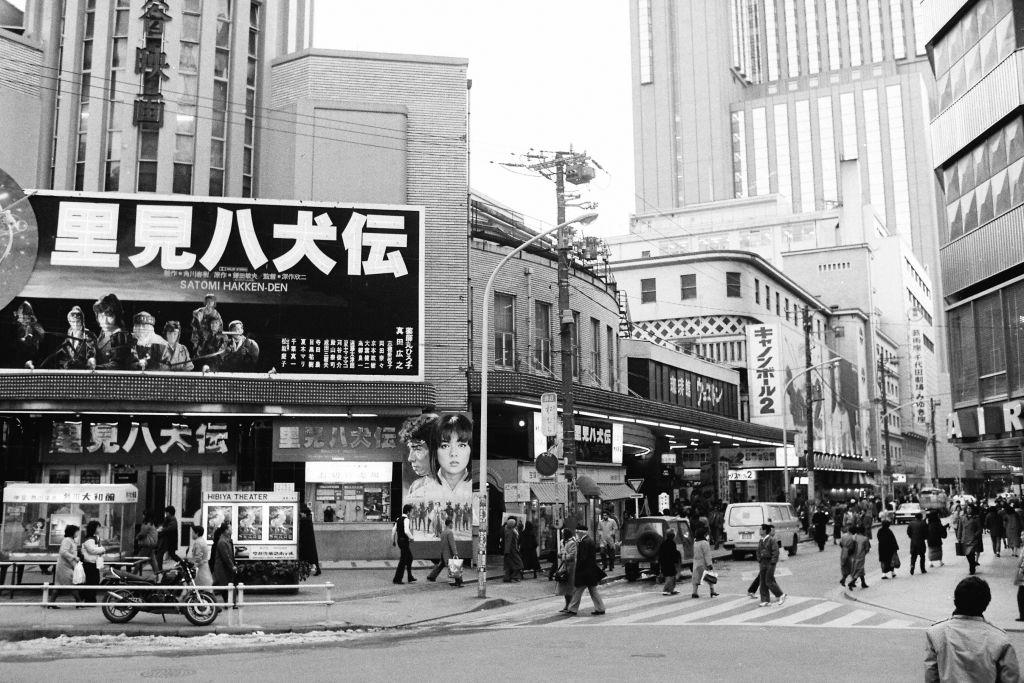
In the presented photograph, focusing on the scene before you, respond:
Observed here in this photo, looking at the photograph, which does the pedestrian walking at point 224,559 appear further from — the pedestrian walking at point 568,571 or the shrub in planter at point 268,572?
the pedestrian walking at point 568,571

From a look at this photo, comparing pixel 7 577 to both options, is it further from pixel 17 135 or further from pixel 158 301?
pixel 17 135

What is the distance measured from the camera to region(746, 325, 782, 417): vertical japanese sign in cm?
6325

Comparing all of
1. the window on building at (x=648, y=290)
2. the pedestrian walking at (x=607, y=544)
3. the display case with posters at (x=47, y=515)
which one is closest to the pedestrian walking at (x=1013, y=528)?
the pedestrian walking at (x=607, y=544)

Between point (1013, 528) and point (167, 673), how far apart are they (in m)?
28.5

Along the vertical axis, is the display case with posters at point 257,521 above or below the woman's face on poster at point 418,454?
below

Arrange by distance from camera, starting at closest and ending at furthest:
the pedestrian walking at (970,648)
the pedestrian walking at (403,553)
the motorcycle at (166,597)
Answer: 1. the pedestrian walking at (970,648)
2. the motorcycle at (166,597)
3. the pedestrian walking at (403,553)

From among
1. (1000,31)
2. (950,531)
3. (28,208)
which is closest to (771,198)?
(950,531)

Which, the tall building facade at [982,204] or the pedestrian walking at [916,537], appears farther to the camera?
the pedestrian walking at [916,537]

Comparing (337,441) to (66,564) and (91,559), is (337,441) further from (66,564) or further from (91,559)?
(66,564)

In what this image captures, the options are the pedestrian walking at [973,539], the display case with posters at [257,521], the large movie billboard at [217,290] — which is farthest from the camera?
the large movie billboard at [217,290]

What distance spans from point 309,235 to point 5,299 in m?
7.93

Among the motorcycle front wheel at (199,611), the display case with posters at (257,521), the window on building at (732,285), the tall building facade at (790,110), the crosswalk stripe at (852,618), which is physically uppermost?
the tall building facade at (790,110)

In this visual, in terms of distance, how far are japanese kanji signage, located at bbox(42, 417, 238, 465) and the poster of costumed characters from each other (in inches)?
212

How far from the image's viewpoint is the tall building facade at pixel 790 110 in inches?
6388
